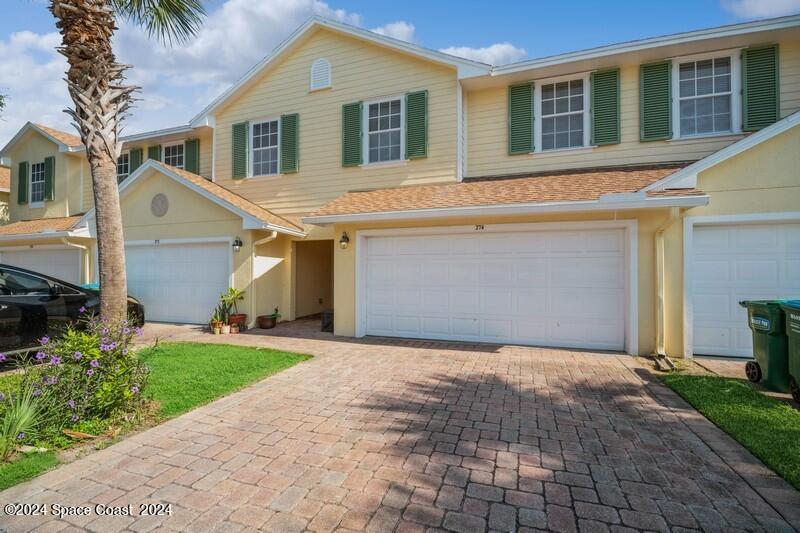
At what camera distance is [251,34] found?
12266 mm

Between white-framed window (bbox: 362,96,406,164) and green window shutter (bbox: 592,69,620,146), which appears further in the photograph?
white-framed window (bbox: 362,96,406,164)

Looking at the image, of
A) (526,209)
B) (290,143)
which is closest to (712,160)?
(526,209)

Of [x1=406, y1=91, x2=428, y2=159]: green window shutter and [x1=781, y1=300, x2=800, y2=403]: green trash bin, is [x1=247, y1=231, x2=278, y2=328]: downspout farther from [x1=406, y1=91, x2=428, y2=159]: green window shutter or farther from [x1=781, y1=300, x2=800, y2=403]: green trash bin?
[x1=781, y1=300, x2=800, y2=403]: green trash bin

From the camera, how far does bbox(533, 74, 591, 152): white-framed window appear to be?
915 cm

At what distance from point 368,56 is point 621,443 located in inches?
415

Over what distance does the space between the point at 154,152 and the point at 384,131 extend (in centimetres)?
844

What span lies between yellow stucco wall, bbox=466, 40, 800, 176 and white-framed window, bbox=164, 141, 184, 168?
9.56m

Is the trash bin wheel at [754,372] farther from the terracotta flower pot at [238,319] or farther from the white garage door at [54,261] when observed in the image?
the white garage door at [54,261]

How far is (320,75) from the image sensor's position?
438 inches

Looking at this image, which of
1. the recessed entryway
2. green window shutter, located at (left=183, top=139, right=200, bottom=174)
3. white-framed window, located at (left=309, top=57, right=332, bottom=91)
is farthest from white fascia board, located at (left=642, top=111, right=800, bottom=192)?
green window shutter, located at (left=183, top=139, right=200, bottom=174)

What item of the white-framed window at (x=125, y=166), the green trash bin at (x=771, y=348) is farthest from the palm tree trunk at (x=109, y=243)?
the white-framed window at (x=125, y=166)

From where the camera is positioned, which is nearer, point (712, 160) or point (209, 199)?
point (712, 160)

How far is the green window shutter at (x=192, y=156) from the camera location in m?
12.8

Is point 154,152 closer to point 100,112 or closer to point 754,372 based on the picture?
point 100,112
